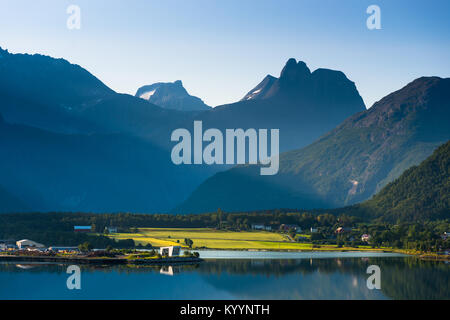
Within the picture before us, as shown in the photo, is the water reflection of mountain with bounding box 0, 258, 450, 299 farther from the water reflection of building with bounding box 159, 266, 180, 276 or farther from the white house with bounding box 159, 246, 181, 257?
the white house with bounding box 159, 246, 181, 257

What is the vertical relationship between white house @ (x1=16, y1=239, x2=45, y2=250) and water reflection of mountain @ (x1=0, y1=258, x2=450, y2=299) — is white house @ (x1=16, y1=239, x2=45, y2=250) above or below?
above

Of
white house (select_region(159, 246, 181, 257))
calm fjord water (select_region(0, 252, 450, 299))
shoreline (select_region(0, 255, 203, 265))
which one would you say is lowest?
calm fjord water (select_region(0, 252, 450, 299))

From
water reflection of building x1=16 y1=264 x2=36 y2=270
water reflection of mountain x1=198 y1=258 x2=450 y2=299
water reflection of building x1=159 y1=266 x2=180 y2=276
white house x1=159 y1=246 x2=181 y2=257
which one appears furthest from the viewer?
white house x1=159 y1=246 x2=181 y2=257

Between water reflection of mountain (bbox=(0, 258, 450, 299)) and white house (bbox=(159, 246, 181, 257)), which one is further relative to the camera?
white house (bbox=(159, 246, 181, 257))

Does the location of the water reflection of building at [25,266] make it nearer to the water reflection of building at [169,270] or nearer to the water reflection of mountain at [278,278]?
the water reflection of mountain at [278,278]

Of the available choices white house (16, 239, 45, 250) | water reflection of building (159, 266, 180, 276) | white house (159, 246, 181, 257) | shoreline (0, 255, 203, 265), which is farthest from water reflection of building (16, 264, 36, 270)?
white house (16, 239, 45, 250)

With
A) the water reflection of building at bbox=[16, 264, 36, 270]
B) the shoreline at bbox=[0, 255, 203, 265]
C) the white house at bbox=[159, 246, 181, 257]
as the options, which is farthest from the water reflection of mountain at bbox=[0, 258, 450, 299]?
the white house at bbox=[159, 246, 181, 257]

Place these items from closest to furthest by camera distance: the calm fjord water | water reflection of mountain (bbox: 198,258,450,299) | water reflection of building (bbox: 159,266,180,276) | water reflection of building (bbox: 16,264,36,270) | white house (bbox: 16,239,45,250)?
the calm fjord water → water reflection of mountain (bbox: 198,258,450,299) → water reflection of building (bbox: 159,266,180,276) → water reflection of building (bbox: 16,264,36,270) → white house (bbox: 16,239,45,250)

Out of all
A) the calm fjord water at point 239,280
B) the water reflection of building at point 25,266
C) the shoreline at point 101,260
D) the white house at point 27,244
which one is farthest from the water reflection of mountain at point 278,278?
the white house at point 27,244
